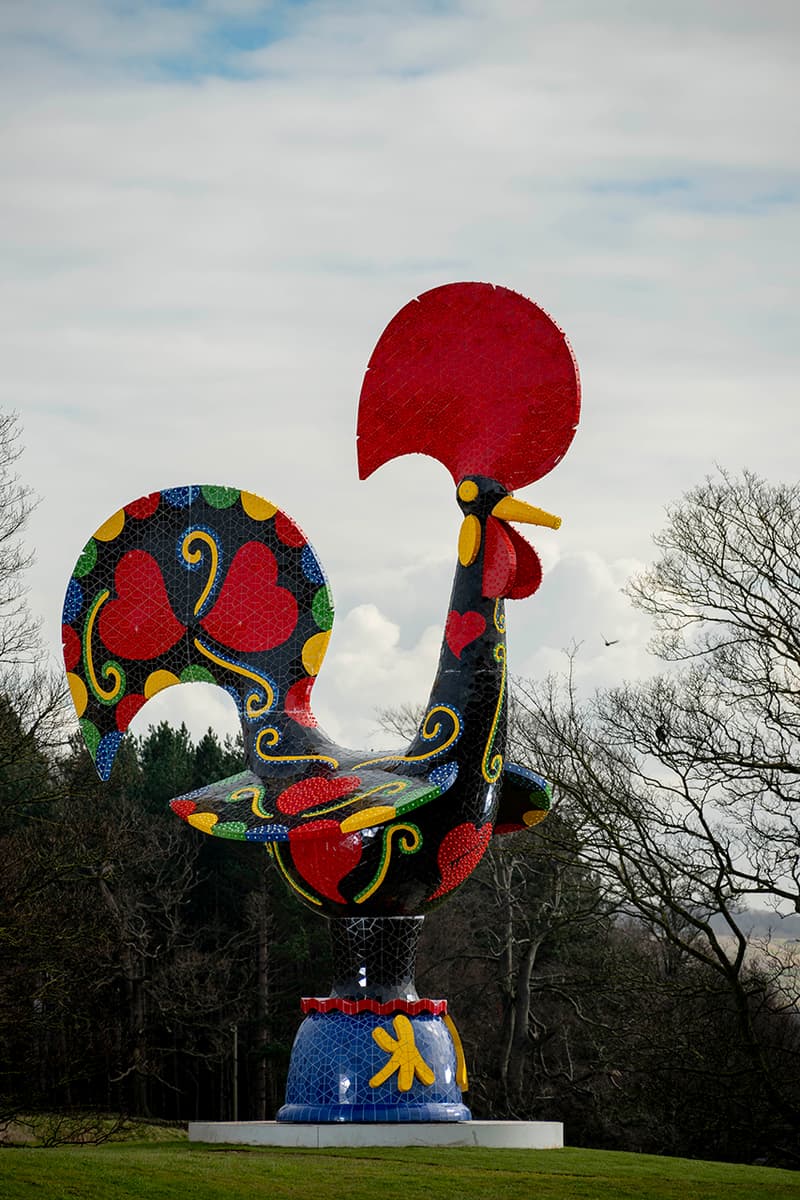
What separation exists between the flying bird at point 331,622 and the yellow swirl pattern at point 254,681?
12 mm

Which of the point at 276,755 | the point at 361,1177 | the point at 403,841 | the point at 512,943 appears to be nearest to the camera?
the point at 361,1177

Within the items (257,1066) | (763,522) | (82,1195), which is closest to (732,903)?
(763,522)

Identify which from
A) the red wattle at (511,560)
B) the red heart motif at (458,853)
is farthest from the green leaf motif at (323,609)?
the red heart motif at (458,853)

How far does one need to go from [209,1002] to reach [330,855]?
17.0m

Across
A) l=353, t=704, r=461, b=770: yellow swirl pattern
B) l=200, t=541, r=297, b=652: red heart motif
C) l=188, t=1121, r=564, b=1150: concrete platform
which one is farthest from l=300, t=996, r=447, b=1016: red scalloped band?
l=200, t=541, r=297, b=652: red heart motif

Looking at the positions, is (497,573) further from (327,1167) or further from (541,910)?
(541,910)

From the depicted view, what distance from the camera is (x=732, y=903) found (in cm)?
1769

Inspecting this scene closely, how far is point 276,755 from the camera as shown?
42.2 ft

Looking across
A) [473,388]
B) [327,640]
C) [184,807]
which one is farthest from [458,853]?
[473,388]

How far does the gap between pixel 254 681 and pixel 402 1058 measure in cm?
334

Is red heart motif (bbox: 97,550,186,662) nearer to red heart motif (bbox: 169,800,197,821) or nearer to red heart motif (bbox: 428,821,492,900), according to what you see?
red heart motif (bbox: 169,800,197,821)

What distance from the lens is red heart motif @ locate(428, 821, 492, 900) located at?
1241 centimetres

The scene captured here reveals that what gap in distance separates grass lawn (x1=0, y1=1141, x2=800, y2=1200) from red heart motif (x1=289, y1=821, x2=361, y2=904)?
2.04 meters

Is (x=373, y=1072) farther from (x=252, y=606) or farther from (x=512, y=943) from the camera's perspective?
(x=512, y=943)
